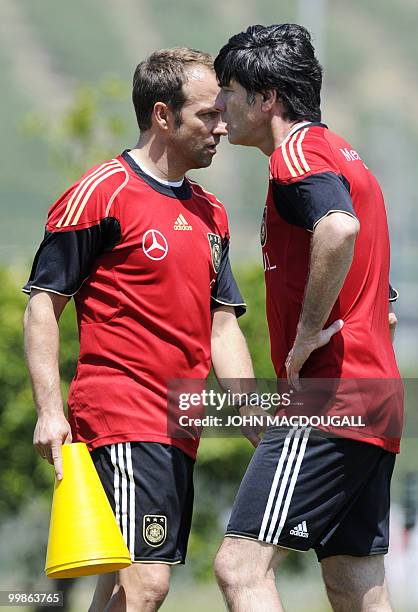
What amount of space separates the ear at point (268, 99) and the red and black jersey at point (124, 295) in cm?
59

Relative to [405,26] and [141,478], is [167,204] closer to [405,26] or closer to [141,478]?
[141,478]

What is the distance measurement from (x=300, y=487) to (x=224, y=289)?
45.6 inches

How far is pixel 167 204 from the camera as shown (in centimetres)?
483

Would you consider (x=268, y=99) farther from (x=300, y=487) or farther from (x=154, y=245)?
(x=300, y=487)

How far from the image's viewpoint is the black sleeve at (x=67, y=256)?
460 centimetres

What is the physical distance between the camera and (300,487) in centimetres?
429

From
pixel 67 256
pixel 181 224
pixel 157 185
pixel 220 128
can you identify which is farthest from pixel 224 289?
pixel 67 256

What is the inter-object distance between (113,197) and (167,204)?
27cm

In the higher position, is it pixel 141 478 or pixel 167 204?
pixel 167 204

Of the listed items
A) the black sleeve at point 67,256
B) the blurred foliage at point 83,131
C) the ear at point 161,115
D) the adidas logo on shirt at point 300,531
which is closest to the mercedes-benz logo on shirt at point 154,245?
the black sleeve at point 67,256

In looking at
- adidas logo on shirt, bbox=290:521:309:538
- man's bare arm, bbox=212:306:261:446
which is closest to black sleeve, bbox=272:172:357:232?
man's bare arm, bbox=212:306:261:446

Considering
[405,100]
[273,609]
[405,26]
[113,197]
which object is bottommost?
[273,609]

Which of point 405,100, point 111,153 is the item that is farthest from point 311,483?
point 405,100

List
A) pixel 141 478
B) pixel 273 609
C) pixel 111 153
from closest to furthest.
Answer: pixel 273 609 < pixel 141 478 < pixel 111 153
